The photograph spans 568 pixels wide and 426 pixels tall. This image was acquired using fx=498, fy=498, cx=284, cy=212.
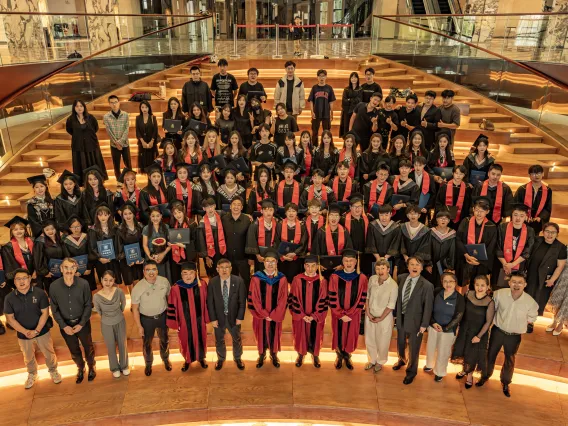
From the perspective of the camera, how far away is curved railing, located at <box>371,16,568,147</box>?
8.22 metres

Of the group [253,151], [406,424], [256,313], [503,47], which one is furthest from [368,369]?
[503,47]

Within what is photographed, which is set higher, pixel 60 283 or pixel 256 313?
pixel 60 283

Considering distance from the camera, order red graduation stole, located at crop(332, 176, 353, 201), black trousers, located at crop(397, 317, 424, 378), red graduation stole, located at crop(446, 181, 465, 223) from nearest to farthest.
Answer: black trousers, located at crop(397, 317, 424, 378)
red graduation stole, located at crop(446, 181, 465, 223)
red graduation stole, located at crop(332, 176, 353, 201)

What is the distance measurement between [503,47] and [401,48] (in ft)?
8.51

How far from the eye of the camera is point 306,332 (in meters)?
5.39

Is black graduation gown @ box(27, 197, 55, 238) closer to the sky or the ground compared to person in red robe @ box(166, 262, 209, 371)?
closer to the sky

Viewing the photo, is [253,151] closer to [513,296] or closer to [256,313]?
[256,313]

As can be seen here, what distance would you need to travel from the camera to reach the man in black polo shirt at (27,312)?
4762 mm

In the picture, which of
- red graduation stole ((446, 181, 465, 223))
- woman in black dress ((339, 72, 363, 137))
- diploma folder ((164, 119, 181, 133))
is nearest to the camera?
red graduation stole ((446, 181, 465, 223))

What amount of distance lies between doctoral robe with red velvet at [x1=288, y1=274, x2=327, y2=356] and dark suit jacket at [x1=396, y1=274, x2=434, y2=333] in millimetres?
758

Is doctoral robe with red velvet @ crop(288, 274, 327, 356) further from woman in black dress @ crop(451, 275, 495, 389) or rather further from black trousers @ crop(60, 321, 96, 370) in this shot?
black trousers @ crop(60, 321, 96, 370)

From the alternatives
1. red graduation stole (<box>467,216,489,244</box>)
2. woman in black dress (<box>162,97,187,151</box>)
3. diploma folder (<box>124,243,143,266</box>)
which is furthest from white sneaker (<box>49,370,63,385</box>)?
red graduation stole (<box>467,216,489,244</box>)

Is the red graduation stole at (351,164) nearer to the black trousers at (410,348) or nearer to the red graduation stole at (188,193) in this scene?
the red graduation stole at (188,193)

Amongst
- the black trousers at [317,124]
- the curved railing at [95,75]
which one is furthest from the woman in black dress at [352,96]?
the curved railing at [95,75]
